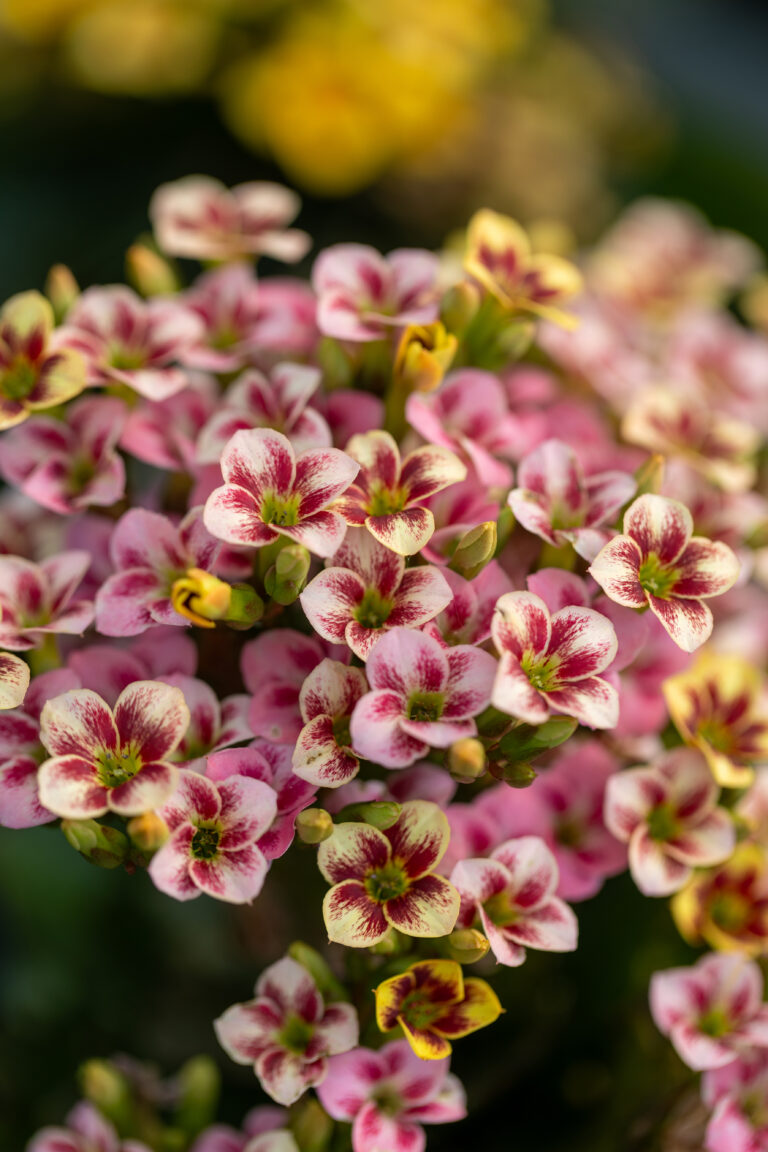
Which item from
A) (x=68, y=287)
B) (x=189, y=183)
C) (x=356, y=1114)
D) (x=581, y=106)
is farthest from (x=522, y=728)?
(x=581, y=106)

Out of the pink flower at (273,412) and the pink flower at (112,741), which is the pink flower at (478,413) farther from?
the pink flower at (112,741)

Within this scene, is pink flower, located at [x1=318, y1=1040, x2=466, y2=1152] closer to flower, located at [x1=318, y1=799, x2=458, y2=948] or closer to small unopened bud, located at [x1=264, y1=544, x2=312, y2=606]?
flower, located at [x1=318, y1=799, x2=458, y2=948]

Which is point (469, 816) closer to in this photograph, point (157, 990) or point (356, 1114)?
point (356, 1114)

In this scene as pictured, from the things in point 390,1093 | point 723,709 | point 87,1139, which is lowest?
point 87,1139

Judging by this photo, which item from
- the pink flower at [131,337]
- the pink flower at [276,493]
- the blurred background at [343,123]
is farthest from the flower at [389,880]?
the blurred background at [343,123]

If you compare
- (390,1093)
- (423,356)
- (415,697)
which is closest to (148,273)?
(423,356)

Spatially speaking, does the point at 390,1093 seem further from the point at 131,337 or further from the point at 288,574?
the point at 131,337
